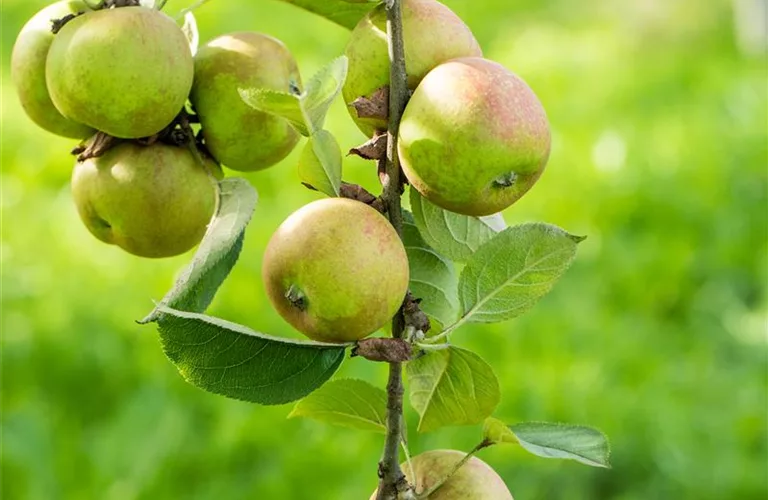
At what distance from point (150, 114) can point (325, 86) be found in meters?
0.16

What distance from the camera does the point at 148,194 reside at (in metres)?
0.81

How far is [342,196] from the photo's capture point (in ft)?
2.28

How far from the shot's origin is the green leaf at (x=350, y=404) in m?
0.81

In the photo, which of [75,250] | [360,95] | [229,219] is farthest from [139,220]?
[75,250]

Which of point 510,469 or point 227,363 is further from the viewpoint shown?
point 510,469

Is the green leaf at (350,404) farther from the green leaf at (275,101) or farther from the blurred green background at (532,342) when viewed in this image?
the blurred green background at (532,342)

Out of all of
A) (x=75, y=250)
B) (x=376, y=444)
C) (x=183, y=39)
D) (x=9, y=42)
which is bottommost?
(x=9, y=42)

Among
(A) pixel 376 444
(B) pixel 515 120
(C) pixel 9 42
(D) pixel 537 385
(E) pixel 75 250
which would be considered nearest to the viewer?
(B) pixel 515 120

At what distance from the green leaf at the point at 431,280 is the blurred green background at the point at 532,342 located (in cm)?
158

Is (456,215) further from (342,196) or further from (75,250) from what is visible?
(75,250)

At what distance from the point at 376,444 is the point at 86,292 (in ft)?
3.23

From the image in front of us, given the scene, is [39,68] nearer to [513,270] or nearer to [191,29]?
[191,29]

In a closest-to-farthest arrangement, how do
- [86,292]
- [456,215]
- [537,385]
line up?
[456,215] → [537,385] → [86,292]

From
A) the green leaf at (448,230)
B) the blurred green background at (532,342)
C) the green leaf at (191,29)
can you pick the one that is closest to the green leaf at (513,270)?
the green leaf at (448,230)
